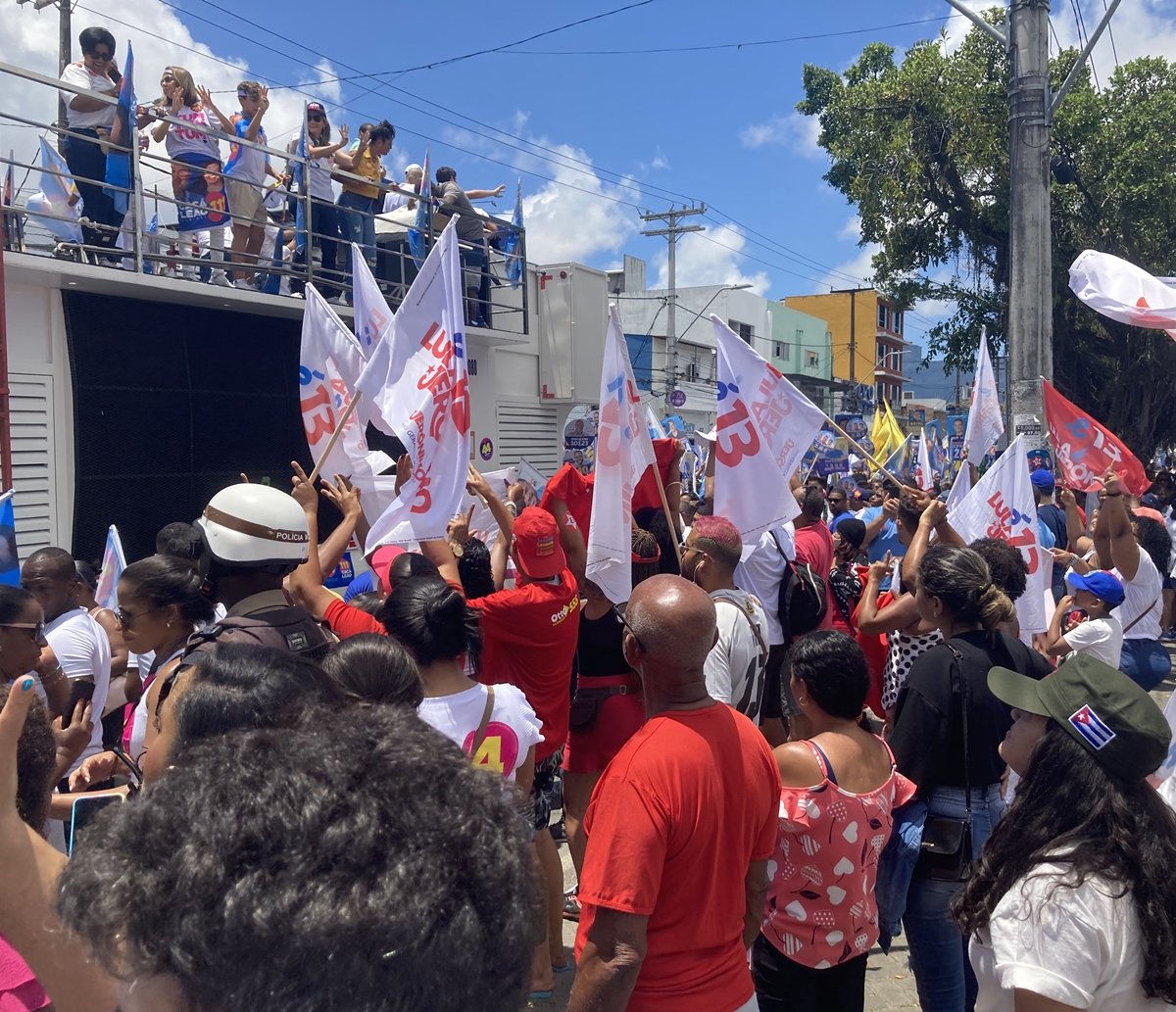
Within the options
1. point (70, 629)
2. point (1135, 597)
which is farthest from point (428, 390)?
point (1135, 597)

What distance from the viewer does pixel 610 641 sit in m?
4.59

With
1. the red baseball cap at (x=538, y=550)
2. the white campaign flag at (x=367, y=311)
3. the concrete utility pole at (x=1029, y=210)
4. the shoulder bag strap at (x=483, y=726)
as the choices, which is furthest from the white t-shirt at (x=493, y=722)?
the concrete utility pole at (x=1029, y=210)

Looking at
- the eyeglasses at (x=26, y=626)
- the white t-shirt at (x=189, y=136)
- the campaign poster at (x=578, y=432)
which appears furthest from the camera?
the campaign poster at (x=578, y=432)

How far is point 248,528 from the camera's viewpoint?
116 inches

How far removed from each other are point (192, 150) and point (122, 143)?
943 mm

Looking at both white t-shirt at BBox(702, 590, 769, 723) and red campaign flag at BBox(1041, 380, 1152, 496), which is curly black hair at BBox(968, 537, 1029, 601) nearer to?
white t-shirt at BBox(702, 590, 769, 723)

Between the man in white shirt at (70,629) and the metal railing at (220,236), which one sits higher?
the metal railing at (220,236)

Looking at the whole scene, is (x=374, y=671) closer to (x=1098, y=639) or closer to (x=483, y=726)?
(x=483, y=726)

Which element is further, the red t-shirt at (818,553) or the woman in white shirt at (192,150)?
the woman in white shirt at (192,150)

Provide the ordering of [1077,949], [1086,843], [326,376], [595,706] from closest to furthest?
[1077,949] → [1086,843] → [595,706] → [326,376]

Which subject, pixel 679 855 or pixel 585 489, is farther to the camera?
pixel 585 489

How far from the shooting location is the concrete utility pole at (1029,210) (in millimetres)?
10539

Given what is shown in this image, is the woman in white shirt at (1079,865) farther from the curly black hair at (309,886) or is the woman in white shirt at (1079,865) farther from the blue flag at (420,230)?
the blue flag at (420,230)

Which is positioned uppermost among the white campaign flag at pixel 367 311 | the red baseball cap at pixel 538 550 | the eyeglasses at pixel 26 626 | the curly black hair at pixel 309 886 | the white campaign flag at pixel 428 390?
the white campaign flag at pixel 367 311
